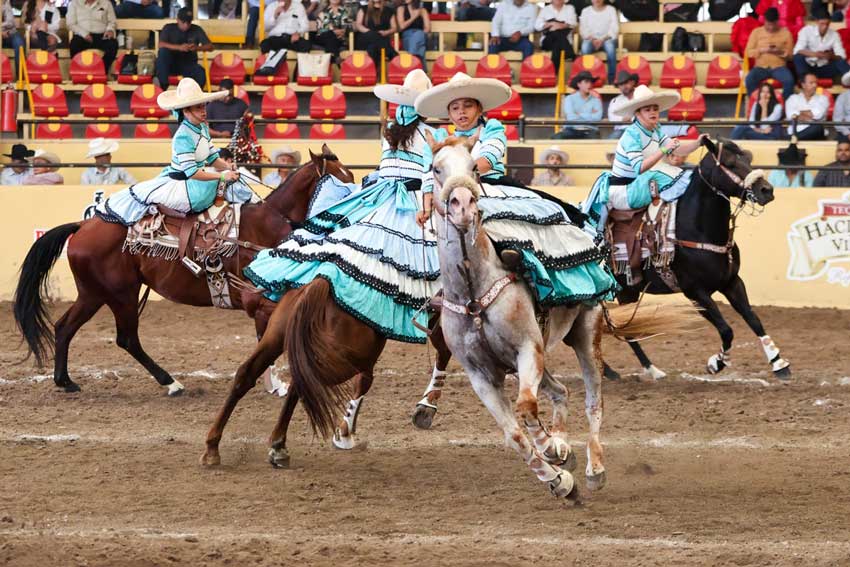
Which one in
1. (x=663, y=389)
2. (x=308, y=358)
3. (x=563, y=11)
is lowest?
(x=663, y=389)

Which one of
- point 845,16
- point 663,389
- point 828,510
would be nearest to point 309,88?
point 845,16

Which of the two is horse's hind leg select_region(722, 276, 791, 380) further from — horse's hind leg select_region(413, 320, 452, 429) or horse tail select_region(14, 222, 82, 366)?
horse tail select_region(14, 222, 82, 366)

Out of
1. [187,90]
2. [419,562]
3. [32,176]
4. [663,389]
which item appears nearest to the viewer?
[419,562]

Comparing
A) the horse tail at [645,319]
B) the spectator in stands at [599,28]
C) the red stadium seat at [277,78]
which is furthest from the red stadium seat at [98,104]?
the horse tail at [645,319]

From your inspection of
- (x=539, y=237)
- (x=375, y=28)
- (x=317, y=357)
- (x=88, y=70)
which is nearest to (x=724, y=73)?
(x=375, y=28)

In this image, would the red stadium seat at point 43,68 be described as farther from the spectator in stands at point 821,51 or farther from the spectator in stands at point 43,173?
the spectator in stands at point 821,51

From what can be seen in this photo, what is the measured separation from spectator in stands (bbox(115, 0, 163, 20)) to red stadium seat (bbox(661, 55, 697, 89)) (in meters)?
7.66

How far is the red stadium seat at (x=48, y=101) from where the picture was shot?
55.9 ft

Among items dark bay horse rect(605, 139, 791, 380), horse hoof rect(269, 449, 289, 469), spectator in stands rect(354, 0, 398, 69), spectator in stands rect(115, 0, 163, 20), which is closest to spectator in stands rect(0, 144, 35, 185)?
spectator in stands rect(115, 0, 163, 20)

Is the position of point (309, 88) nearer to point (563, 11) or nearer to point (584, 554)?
point (563, 11)

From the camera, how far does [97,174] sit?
47.3 ft

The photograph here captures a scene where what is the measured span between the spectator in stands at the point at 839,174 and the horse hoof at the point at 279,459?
338 inches

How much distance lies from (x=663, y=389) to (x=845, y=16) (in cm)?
1033

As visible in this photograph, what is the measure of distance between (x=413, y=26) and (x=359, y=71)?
1283 mm
